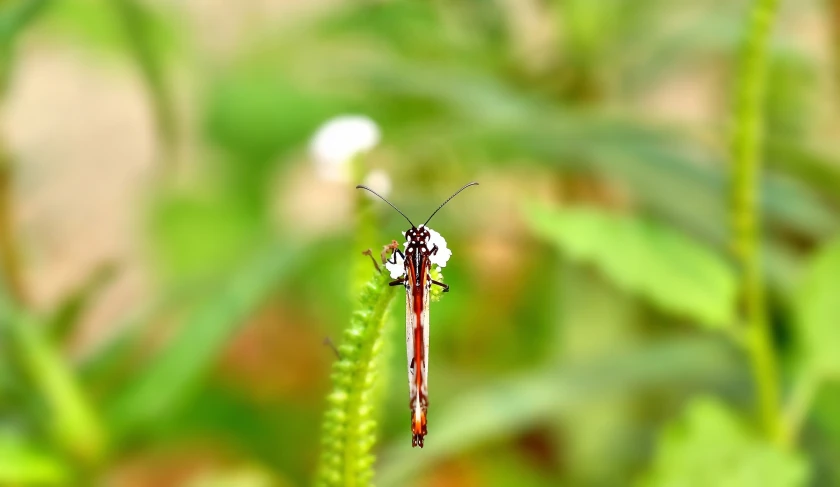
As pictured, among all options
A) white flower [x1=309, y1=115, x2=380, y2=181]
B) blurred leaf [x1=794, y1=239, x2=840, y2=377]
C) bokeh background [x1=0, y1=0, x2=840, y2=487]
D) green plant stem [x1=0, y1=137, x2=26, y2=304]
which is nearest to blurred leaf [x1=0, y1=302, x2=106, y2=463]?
bokeh background [x1=0, y1=0, x2=840, y2=487]

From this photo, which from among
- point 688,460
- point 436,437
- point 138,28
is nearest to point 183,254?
point 138,28

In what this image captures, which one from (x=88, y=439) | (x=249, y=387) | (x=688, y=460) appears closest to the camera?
(x=688, y=460)

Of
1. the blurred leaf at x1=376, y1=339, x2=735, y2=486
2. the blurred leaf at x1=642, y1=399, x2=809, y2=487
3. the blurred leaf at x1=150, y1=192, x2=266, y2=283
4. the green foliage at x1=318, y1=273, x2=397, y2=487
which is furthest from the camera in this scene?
the blurred leaf at x1=150, y1=192, x2=266, y2=283

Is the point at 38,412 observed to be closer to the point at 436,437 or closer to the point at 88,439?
the point at 88,439

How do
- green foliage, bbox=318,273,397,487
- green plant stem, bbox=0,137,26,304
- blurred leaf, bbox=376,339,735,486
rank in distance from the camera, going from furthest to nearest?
green plant stem, bbox=0,137,26,304 → blurred leaf, bbox=376,339,735,486 → green foliage, bbox=318,273,397,487

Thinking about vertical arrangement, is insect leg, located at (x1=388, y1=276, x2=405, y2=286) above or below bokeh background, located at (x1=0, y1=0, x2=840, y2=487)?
below

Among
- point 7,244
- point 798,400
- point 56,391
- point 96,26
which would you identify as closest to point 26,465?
point 56,391

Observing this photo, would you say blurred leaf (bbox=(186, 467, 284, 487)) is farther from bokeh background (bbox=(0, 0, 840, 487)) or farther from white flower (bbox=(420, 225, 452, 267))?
white flower (bbox=(420, 225, 452, 267))

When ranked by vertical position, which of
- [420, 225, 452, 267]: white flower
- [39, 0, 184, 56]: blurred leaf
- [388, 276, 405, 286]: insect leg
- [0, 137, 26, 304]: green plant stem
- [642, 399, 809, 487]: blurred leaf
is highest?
[39, 0, 184, 56]: blurred leaf

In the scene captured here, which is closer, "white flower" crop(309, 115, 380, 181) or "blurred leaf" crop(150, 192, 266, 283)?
"white flower" crop(309, 115, 380, 181)
